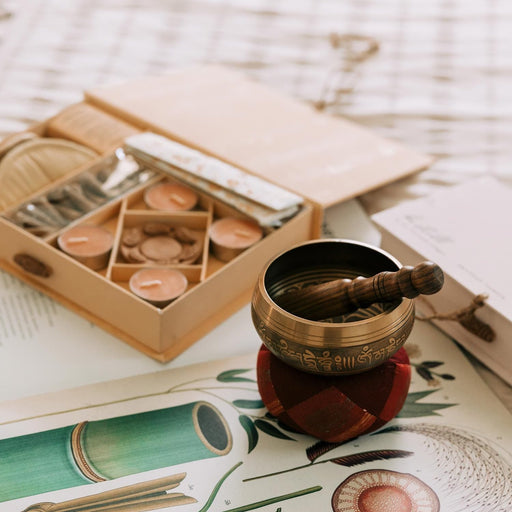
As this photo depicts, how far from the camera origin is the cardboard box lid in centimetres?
111

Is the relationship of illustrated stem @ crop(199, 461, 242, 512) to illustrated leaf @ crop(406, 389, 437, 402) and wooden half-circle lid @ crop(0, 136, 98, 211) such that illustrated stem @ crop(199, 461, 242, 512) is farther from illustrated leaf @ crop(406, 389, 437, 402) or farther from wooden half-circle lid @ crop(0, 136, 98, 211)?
wooden half-circle lid @ crop(0, 136, 98, 211)

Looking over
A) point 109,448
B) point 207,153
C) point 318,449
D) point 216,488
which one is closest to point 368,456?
point 318,449

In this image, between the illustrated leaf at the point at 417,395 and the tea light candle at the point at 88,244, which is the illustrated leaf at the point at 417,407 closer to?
the illustrated leaf at the point at 417,395

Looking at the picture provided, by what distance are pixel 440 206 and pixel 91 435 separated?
1.66 feet

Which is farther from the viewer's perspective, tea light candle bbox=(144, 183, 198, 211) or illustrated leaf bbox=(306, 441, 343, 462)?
tea light candle bbox=(144, 183, 198, 211)

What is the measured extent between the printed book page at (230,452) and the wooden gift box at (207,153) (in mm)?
86

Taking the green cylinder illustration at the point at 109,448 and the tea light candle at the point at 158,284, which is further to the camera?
the tea light candle at the point at 158,284

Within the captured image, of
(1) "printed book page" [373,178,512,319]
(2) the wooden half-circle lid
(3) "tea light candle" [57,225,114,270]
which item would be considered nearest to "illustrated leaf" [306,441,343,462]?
(1) "printed book page" [373,178,512,319]

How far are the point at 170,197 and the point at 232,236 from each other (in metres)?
0.12

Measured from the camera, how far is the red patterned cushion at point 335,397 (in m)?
0.74

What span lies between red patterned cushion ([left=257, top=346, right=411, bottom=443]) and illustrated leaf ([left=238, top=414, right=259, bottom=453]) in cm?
4

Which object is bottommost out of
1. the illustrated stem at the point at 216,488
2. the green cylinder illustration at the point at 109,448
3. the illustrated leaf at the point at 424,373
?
the green cylinder illustration at the point at 109,448

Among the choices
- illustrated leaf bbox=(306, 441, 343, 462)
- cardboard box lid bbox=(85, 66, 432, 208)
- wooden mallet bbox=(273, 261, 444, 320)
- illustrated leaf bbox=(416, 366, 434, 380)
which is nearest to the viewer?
wooden mallet bbox=(273, 261, 444, 320)

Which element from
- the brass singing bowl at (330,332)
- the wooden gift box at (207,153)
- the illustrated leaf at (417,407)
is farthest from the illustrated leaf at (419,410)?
the wooden gift box at (207,153)
